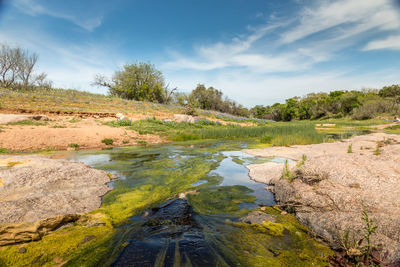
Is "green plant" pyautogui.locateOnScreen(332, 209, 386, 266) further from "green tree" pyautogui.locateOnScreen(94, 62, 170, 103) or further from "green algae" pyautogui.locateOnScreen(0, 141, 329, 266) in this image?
"green tree" pyautogui.locateOnScreen(94, 62, 170, 103)

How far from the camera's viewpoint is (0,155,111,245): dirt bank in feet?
7.95

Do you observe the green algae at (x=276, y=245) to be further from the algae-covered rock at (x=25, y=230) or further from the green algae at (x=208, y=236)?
the algae-covered rock at (x=25, y=230)

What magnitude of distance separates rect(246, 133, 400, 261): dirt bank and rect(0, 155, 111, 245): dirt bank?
3.60m

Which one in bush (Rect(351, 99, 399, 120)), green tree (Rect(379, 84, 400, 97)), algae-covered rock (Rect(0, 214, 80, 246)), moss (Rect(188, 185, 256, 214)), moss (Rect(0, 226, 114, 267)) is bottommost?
moss (Rect(188, 185, 256, 214))

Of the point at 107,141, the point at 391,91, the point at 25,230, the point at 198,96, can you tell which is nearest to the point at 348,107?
the point at 391,91

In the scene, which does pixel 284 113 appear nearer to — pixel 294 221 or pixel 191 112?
pixel 191 112

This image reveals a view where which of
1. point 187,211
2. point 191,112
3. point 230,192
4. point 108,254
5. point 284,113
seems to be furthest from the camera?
point 284,113

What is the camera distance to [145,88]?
1604 inches

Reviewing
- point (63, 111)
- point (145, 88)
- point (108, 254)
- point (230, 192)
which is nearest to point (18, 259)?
point (108, 254)

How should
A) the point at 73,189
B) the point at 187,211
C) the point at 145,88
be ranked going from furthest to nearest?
the point at 145,88 < the point at 73,189 < the point at 187,211

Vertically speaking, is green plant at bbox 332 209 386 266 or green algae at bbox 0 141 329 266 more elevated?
green plant at bbox 332 209 386 266

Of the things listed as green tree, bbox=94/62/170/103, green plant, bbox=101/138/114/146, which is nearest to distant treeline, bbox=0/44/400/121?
green tree, bbox=94/62/170/103

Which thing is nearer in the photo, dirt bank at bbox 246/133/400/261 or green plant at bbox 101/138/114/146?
dirt bank at bbox 246/133/400/261

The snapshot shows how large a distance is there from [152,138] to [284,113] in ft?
198
